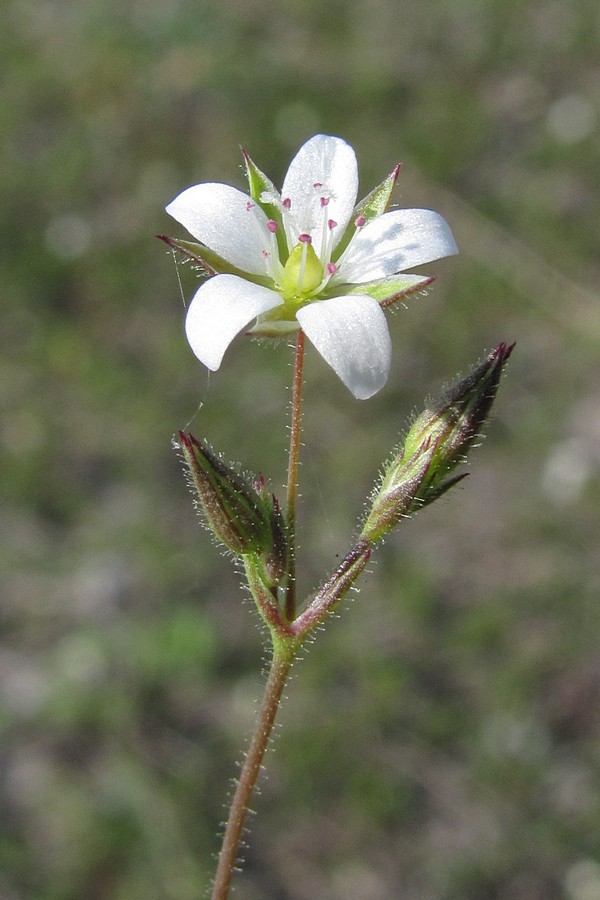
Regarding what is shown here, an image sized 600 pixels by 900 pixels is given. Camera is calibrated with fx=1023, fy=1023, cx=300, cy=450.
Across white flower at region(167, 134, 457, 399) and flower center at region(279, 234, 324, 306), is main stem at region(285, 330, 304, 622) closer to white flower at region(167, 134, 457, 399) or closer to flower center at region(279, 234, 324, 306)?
white flower at region(167, 134, 457, 399)

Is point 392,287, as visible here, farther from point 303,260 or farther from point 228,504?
point 228,504

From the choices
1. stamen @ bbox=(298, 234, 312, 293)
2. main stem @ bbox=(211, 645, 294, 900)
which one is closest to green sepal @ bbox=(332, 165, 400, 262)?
stamen @ bbox=(298, 234, 312, 293)

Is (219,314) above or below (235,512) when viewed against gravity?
above

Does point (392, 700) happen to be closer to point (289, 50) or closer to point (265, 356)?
point (265, 356)

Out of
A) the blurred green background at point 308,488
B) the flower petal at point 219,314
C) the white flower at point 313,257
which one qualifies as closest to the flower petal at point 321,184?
the white flower at point 313,257

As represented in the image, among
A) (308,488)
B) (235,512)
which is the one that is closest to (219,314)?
(235,512)

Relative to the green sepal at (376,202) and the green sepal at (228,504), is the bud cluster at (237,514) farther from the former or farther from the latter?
the green sepal at (376,202)

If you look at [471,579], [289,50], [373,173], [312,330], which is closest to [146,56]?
[289,50]
